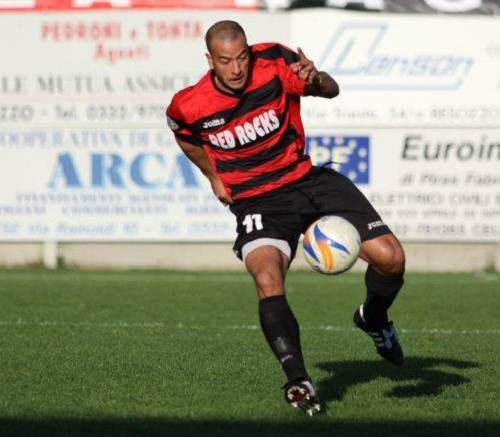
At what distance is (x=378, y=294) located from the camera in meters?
8.23

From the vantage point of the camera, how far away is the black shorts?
767cm

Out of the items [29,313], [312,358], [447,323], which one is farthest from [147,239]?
[312,358]

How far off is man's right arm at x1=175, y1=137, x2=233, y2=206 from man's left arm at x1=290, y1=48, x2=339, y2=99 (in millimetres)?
859

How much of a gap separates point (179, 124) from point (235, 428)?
2193 millimetres

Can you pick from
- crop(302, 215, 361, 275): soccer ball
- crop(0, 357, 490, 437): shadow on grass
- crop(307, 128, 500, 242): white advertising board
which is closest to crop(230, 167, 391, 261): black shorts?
crop(302, 215, 361, 275): soccer ball

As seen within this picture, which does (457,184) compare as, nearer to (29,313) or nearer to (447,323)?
(447,323)

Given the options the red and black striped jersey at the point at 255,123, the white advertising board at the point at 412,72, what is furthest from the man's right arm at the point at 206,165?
the white advertising board at the point at 412,72

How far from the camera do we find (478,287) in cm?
1670

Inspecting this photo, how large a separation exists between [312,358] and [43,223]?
1058 cm

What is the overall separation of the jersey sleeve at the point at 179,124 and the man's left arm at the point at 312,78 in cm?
78

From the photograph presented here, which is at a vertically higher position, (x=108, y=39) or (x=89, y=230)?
(x=108, y=39)

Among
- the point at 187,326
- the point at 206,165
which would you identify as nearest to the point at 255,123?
the point at 206,165

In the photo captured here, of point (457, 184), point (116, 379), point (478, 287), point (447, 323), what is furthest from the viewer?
point (457, 184)

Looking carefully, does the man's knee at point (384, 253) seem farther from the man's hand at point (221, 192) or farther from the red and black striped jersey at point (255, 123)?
the man's hand at point (221, 192)
